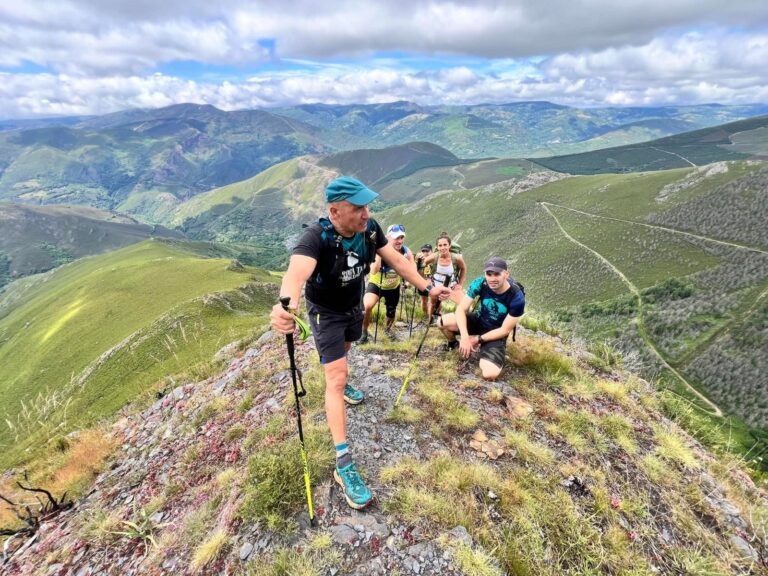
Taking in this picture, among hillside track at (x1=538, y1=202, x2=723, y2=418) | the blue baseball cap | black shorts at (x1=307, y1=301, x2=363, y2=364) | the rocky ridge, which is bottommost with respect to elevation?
hillside track at (x1=538, y1=202, x2=723, y2=418)

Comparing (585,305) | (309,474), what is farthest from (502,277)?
(585,305)

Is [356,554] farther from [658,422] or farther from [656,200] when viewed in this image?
[656,200]

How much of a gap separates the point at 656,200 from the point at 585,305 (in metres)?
86.2

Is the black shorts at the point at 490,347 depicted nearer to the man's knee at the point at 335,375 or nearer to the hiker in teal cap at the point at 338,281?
the hiker in teal cap at the point at 338,281

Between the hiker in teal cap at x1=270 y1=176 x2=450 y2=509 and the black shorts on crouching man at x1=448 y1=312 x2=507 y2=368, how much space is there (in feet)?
15.3

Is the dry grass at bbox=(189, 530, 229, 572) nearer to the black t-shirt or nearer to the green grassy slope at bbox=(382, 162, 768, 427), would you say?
the black t-shirt

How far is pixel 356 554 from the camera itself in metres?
4.79

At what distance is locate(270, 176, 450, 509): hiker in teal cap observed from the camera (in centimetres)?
506

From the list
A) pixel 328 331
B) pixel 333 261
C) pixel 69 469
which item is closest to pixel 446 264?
pixel 328 331

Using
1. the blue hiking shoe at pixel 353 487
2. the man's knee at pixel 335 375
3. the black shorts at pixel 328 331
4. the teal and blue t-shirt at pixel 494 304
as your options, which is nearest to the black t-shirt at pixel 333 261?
the black shorts at pixel 328 331

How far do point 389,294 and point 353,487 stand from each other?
733cm

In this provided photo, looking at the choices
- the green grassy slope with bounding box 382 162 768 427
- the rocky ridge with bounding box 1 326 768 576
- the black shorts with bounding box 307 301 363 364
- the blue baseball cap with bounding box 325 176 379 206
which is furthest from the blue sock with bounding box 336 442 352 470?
the green grassy slope with bounding box 382 162 768 427

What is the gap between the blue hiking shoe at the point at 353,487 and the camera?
17.3 feet

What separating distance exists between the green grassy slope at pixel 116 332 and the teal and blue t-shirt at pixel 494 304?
1917 centimetres
